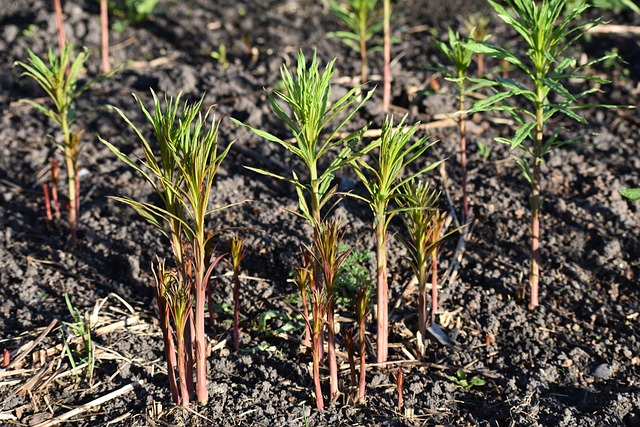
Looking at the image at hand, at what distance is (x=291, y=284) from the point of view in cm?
422

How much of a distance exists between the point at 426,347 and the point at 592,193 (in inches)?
65.7

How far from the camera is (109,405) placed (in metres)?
3.44

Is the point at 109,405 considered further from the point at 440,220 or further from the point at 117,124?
the point at 117,124

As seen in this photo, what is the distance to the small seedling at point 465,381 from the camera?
360 cm

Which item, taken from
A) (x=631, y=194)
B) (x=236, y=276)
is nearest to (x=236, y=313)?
(x=236, y=276)

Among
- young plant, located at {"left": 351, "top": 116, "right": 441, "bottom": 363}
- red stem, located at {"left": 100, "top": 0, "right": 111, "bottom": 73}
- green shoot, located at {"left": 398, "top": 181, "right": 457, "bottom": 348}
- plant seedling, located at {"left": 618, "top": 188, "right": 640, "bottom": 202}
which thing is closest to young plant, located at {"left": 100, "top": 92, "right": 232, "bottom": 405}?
young plant, located at {"left": 351, "top": 116, "right": 441, "bottom": 363}

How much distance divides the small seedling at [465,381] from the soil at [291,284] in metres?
0.02

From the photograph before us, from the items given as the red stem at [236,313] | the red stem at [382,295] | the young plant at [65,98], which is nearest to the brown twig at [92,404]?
the red stem at [236,313]

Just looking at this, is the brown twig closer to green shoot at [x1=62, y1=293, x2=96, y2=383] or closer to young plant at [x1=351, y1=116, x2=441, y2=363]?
green shoot at [x1=62, y1=293, x2=96, y2=383]

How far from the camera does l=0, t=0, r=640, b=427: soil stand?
3.48m

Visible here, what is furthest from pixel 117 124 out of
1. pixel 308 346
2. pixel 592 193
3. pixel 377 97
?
pixel 592 193

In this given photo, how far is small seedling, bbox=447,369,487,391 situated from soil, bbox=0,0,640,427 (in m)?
0.02

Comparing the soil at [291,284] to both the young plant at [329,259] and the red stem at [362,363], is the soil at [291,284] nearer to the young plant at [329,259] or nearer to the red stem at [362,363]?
the red stem at [362,363]

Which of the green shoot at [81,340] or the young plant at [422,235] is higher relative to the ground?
the young plant at [422,235]
